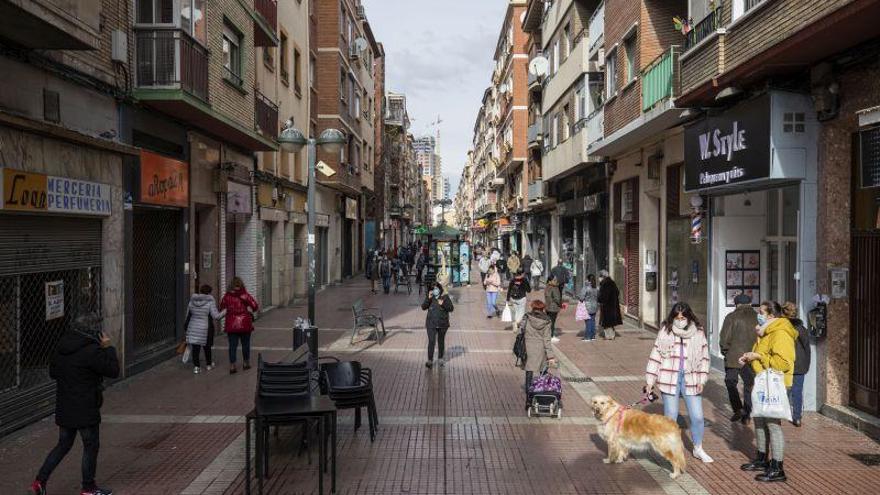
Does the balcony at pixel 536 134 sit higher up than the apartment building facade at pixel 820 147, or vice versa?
the balcony at pixel 536 134

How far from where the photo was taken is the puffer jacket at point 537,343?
9844mm

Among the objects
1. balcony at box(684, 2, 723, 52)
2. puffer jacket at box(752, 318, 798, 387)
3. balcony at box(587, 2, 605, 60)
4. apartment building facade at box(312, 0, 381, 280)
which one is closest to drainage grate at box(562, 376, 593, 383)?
puffer jacket at box(752, 318, 798, 387)

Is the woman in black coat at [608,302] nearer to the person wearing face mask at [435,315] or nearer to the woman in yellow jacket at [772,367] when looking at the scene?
the person wearing face mask at [435,315]

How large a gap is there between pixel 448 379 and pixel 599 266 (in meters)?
13.4

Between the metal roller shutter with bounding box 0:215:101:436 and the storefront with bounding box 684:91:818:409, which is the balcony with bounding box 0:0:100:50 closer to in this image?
the metal roller shutter with bounding box 0:215:101:436

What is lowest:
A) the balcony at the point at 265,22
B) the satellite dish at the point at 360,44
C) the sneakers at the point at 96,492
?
the sneakers at the point at 96,492

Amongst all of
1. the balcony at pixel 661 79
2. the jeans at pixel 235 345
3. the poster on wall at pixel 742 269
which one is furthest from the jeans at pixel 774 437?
the jeans at pixel 235 345

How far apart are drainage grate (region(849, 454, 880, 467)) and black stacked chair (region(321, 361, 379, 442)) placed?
5.12m

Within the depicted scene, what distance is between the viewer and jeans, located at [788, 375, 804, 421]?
340 inches

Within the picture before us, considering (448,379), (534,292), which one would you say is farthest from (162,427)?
(534,292)

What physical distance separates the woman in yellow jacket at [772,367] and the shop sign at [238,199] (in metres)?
13.1


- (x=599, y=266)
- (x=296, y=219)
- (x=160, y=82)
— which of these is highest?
(x=160, y=82)

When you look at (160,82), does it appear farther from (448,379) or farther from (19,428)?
(448,379)

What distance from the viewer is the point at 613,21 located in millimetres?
18625
